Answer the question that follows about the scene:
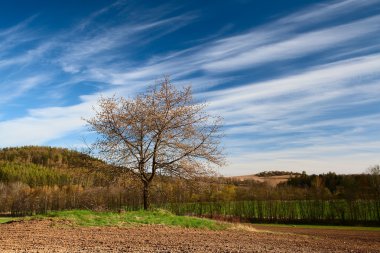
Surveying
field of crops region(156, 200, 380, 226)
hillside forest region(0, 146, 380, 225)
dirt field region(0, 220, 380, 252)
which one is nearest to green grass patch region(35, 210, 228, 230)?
dirt field region(0, 220, 380, 252)

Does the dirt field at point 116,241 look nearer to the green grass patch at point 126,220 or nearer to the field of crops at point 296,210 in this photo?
the green grass patch at point 126,220

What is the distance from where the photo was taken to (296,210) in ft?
202

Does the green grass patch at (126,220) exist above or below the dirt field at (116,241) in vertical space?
above

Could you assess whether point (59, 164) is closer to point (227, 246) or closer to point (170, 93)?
point (170, 93)

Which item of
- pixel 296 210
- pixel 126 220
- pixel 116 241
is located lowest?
pixel 296 210

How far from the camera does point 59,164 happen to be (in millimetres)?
195250

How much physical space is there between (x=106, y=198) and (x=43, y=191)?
37324 mm

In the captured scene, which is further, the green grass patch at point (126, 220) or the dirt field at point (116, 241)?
the green grass patch at point (126, 220)

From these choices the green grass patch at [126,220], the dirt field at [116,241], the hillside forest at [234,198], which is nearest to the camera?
the dirt field at [116,241]

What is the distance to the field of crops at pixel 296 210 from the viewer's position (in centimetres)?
5481

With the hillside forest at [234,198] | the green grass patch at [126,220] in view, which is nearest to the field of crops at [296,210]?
the hillside forest at [234,198]

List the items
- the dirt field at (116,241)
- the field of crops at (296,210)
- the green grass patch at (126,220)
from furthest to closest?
the field of crops at (296,210), the green grass patch at (126,220), the dirt field at (116,241)

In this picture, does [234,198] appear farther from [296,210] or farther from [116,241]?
[116,241]

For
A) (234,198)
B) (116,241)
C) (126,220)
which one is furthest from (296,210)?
(116,241)
